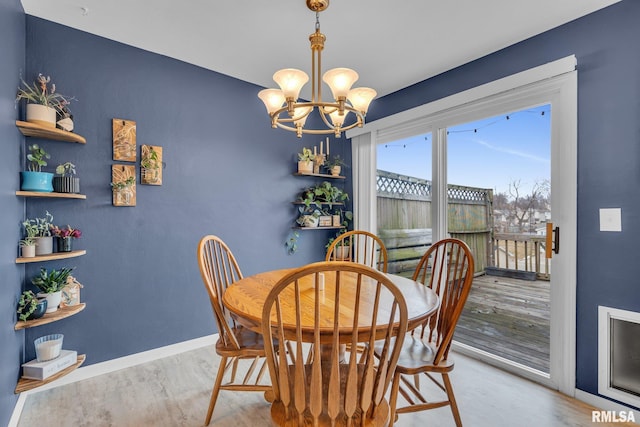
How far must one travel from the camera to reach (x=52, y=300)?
2020 mm

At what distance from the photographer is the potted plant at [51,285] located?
2.01 meters

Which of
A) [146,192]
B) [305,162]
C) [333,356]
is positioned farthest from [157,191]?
[333,356]

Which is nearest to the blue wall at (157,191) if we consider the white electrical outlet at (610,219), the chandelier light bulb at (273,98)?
the chandelier light bulb at (273,98)

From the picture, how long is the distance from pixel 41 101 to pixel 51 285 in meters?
1.19

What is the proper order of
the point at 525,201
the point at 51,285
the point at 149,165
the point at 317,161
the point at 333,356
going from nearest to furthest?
the point at 333,356
the point at 51,285
the point at 525,201
the point at 149,165
the point at 317,161

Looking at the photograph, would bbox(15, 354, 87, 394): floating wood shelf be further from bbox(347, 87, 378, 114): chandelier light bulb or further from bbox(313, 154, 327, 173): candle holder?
bbox(313, 154, 327, 173): candle holder

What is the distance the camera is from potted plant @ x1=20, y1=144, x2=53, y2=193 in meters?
1.95

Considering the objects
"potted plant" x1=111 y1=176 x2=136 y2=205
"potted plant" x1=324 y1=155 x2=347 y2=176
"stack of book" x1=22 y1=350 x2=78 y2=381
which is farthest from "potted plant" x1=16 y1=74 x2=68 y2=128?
"potted plant" x1=324 y1=155 x2=347 y2=176

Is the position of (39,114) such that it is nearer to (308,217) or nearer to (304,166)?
(304,166)

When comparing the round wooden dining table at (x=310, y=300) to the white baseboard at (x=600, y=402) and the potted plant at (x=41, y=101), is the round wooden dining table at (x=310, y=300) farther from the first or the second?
the potted plant at (x=41, y=101)

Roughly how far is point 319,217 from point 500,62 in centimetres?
220

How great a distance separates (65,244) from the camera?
6.92 feet

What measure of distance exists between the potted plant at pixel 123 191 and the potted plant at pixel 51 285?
615 mm

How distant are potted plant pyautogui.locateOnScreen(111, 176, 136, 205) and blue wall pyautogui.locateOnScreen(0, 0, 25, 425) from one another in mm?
554
